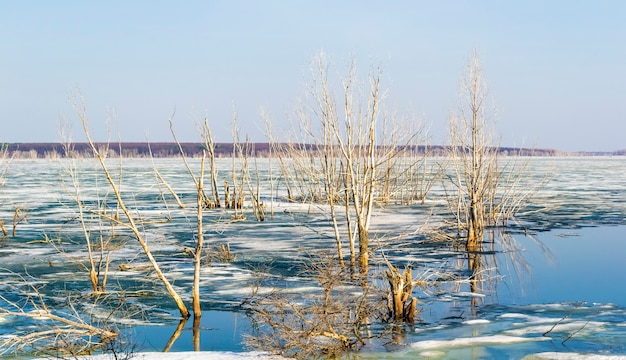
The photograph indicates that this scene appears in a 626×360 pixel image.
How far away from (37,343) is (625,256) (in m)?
10.2

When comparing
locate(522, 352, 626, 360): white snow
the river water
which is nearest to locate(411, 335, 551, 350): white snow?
the river water

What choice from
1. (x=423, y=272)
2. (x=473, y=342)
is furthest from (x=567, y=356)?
(x=423, y=272)

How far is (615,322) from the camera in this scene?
7609 millimetres

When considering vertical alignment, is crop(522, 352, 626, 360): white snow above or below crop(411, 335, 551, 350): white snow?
above

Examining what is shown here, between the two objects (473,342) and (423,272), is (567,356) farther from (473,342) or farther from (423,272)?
(423,272)

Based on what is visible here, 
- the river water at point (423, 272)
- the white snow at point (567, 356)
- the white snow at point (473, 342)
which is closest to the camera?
the white snow at point (567, 356)

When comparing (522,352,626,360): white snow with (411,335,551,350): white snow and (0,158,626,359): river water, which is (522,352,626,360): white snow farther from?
(411,335,551,350): white snow

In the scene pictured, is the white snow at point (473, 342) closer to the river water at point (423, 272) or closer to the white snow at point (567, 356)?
the river water at point (423, 272)

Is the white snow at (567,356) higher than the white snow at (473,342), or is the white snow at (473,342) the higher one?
the white snow at (567,356)

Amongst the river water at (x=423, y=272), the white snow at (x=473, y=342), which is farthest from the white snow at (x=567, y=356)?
the white snow at (x=473, y=342)

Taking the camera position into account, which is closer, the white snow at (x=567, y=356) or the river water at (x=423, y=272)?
the white snow at (x=567, y=356)

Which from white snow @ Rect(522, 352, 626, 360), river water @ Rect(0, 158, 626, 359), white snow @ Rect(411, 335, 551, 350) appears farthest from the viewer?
river water @ Rect(0, 158, 626, 359)

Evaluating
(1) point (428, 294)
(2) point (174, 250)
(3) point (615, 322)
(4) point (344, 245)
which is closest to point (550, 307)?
(3) point (615, 322)

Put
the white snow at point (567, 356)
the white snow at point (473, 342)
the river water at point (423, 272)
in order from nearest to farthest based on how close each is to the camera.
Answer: the white snow at point (567, 356)
the white snow at point (473, 342)
the river water at point (423, 272)
